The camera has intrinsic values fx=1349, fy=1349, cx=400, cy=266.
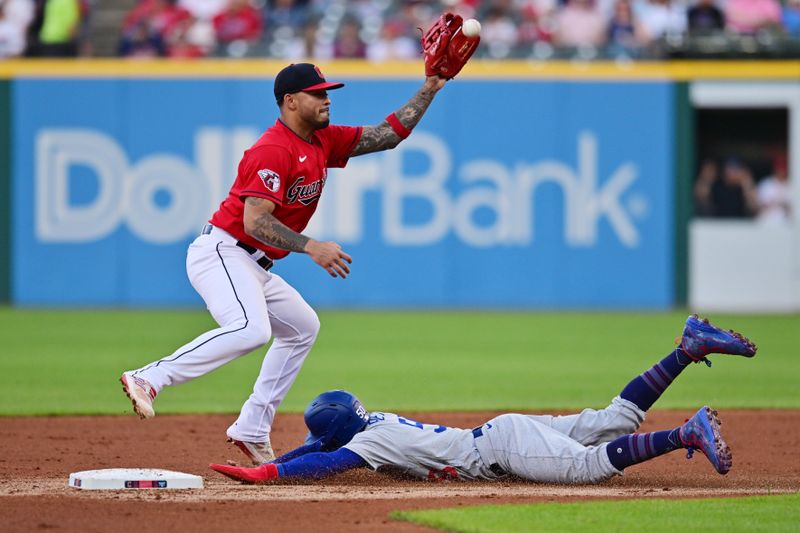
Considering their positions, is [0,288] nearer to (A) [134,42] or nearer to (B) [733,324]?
(A) [134,42]

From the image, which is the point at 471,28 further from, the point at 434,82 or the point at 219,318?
the point at 219,318

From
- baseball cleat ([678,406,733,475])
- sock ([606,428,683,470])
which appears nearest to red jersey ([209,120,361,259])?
sock ([606,428,683,470])

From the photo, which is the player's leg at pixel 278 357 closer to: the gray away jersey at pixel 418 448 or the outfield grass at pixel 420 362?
the gray away jersey at pixel 418 448

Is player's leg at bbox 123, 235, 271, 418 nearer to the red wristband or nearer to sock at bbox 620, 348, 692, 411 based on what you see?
the red wristband

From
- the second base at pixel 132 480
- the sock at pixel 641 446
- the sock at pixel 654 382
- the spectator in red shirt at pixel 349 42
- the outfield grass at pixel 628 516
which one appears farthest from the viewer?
the spectator in red shirt at pixel 349 42

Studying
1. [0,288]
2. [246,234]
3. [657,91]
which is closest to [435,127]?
[657,91]

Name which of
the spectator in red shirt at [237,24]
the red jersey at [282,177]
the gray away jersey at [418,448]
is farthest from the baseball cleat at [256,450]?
the spectator in red shirt at [237,24]
